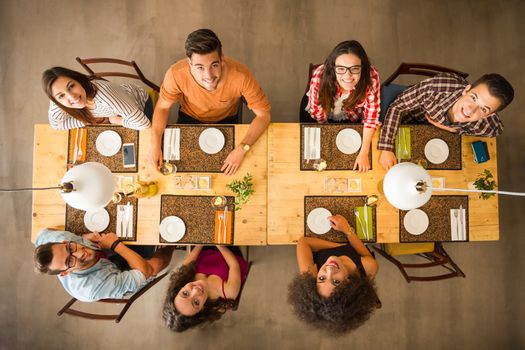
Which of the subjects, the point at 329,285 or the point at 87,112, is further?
the point at 87,112

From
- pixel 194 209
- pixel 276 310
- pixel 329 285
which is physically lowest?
pixel 276 310

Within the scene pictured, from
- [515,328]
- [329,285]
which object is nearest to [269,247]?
[329,285]

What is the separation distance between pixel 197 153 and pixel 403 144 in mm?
1467

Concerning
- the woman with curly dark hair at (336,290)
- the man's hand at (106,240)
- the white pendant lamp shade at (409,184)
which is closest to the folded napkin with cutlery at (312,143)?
the woman with curly dark hair at (336,290)

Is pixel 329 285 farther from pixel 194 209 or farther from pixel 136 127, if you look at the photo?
pixel 136 127

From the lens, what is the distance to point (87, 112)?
2.31m

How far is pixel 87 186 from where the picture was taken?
1.56 metres

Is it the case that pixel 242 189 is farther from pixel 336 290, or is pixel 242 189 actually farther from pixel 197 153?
pixel 336 290

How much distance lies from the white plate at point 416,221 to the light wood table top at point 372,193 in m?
0.07

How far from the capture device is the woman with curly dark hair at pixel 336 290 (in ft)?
6.60

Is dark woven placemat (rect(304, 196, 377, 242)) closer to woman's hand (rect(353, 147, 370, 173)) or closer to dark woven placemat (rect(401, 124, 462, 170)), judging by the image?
woman's hand (rect(353, 147, 370, 173))

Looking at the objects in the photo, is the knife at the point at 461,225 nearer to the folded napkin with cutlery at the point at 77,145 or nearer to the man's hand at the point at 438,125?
the man's hand at the point at 438,125

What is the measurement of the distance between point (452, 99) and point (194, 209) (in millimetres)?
1825

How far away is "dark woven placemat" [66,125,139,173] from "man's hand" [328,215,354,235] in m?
1.44
